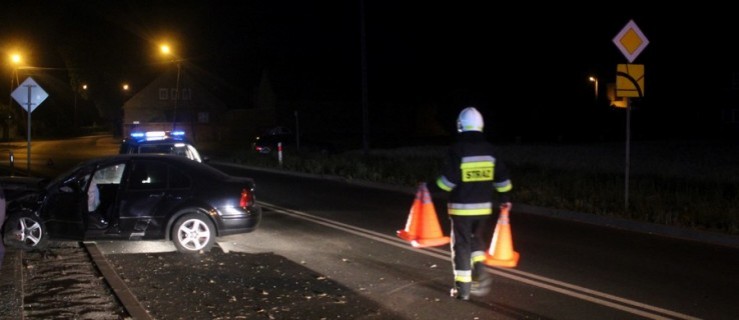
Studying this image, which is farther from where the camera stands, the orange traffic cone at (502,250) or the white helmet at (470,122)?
the orange traffic cone at (502,250)

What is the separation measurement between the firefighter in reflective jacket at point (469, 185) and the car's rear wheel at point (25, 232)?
5560 millimetres

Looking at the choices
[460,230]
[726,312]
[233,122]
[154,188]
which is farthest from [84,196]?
[233,122]

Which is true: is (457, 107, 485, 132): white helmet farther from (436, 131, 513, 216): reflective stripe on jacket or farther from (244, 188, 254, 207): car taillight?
(244, 188, 254, 207): car taillight

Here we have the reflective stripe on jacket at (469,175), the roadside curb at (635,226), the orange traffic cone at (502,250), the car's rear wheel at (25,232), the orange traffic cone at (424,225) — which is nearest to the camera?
the reflective stripe on jacket at (469,175)

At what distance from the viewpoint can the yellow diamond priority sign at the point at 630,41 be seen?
14.0 meters

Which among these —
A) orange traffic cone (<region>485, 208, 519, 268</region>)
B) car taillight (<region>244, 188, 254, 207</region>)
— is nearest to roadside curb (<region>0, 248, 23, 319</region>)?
car taillight (<region>244, 188, 254, 207</region>)

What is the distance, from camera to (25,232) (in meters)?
9.92

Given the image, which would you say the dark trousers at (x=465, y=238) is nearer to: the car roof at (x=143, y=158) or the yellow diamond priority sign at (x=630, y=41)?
the car roof at (x=143, y=158)

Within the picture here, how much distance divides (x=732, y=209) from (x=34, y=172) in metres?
23.0

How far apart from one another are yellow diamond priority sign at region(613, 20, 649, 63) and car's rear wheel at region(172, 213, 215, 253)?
813cm

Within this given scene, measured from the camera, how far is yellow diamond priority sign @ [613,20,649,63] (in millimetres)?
13992

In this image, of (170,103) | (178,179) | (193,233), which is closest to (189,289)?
(193,233)

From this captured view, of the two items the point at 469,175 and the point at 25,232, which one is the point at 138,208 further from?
the point at 469,175

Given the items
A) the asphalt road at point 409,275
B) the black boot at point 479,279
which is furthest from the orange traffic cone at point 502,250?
the black boot at point 479,279
